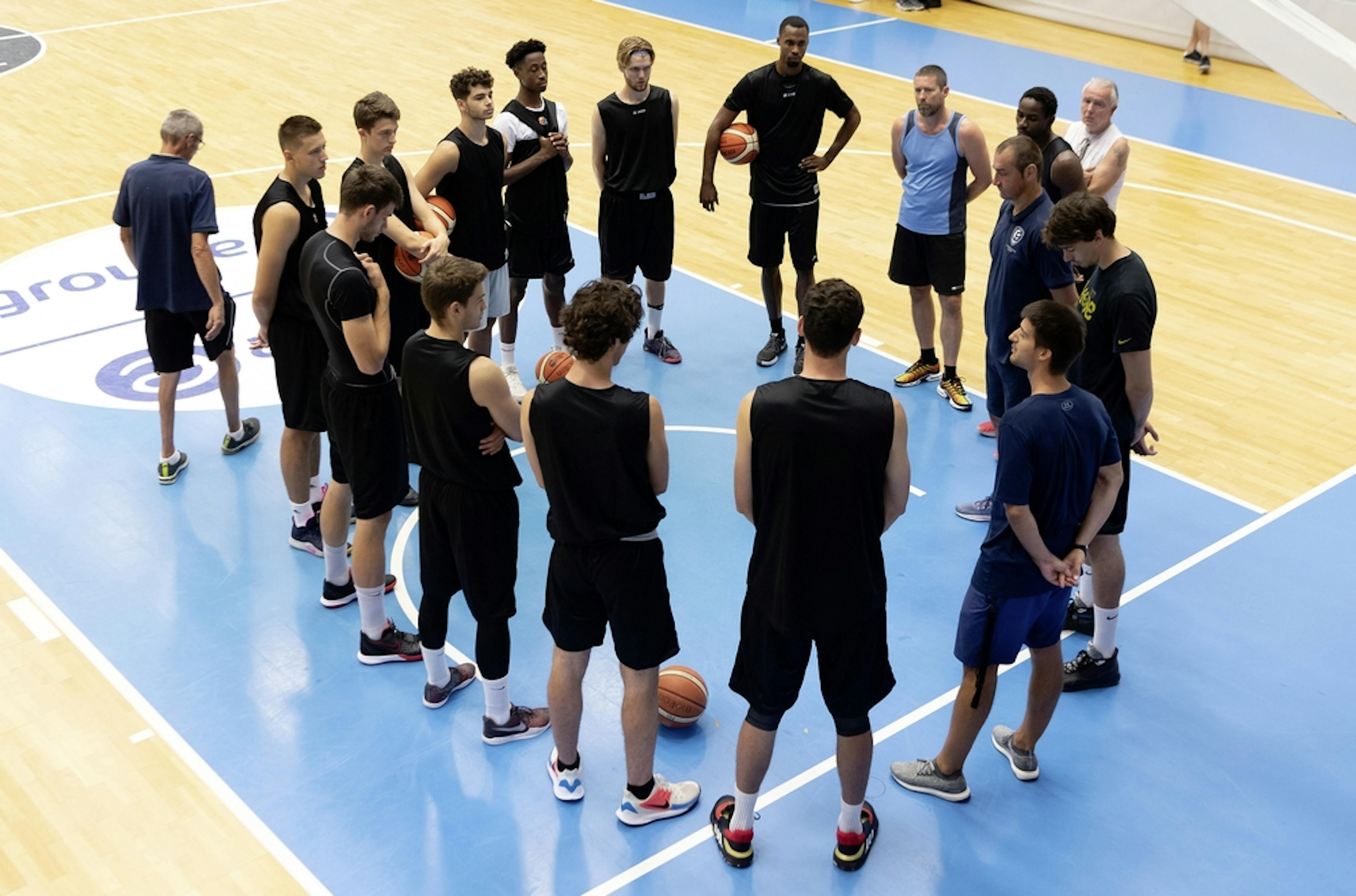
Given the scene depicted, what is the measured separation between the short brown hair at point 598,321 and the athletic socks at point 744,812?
1836 mm

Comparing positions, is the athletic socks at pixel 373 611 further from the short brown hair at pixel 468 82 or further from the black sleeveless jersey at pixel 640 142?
the black sleeveless jersey at pixel 640 142

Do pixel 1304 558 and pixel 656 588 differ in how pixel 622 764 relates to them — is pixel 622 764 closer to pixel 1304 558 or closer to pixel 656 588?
pixel 656 588

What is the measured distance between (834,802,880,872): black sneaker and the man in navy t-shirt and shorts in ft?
1.61

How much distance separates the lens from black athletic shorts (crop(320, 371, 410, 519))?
5.91 m

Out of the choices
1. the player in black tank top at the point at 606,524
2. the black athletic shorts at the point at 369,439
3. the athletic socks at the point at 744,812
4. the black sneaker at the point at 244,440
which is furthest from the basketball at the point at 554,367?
the black sneaker at the point at 244,440

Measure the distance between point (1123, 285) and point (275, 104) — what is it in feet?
38.2

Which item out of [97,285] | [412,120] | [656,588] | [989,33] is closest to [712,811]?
[656,588]

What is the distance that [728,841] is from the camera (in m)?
5.07

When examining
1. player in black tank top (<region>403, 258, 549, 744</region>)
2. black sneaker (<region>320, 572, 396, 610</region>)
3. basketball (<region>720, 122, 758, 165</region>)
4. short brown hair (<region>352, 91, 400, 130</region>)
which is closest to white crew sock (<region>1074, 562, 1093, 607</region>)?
player in black tank top (<region>403, 258, 549, 744</region>)

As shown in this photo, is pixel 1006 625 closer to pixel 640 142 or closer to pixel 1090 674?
pixel 1090 674

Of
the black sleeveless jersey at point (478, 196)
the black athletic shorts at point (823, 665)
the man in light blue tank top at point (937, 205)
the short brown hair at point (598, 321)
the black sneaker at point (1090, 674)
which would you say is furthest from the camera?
the man in light blue tank top at point (937, 205)

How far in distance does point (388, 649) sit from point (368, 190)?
87.3 inches

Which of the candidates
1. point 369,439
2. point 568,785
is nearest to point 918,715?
point 568,785

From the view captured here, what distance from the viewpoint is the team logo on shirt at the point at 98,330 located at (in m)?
8.67
